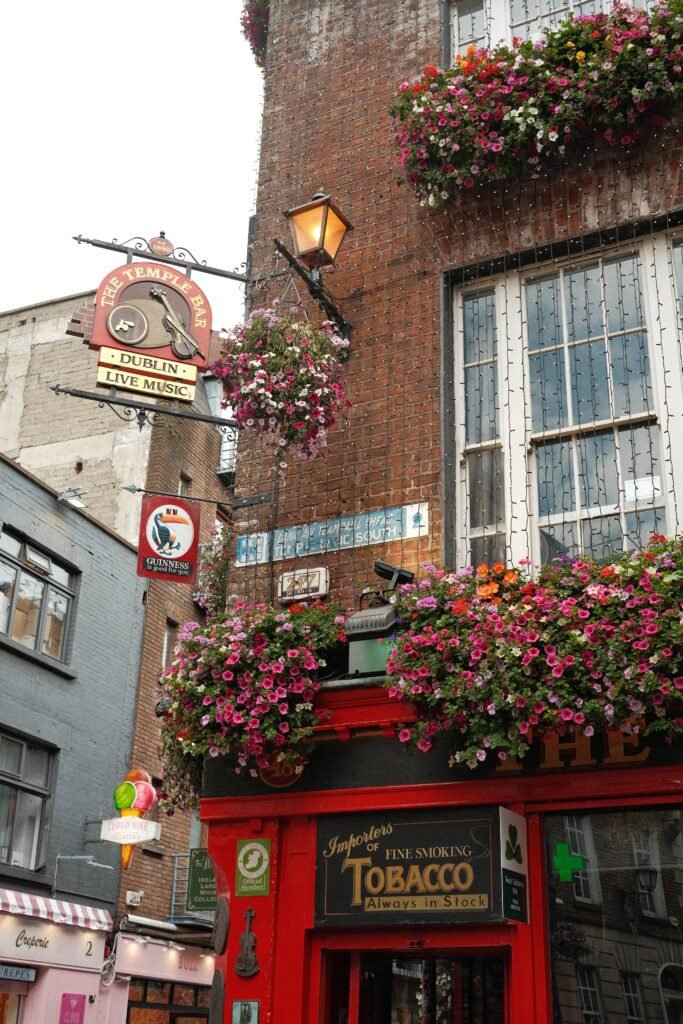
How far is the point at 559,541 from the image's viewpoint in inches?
330

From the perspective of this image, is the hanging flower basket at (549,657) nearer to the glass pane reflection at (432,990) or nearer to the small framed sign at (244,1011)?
the glass pane reflection at (432,990)

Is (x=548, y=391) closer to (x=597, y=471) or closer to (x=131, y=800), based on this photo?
(x=597, y=471)

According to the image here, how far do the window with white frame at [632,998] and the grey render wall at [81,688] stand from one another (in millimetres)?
11917

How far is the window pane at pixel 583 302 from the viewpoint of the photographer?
29.5ft

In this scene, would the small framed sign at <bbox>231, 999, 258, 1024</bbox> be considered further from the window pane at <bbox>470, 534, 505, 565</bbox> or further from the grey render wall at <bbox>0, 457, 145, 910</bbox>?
the grey render wall at <bbox>0, 457, 145, 910</bbox>

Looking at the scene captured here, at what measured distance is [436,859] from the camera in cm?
750

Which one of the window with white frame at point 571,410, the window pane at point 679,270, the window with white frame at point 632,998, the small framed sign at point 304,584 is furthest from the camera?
the small framed sign at point 304,584

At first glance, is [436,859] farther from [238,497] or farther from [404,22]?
[404,22]

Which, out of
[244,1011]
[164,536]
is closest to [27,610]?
[164,536]

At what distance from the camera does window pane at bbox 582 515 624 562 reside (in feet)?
26.8

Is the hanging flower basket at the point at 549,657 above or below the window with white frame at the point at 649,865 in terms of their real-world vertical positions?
above

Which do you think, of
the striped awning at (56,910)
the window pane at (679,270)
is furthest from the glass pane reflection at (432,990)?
the striped awning at (56,910)

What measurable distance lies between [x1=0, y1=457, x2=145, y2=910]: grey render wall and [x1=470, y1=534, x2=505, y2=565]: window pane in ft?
34.2

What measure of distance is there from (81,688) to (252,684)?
1218 centimetres
